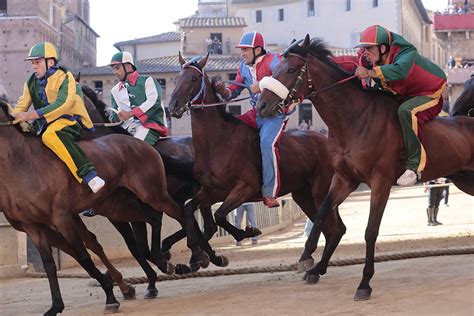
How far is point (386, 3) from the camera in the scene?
8738 cm

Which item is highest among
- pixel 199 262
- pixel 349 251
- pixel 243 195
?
pixel 243 195

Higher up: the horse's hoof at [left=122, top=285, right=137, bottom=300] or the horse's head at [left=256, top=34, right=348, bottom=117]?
the horse's head at [left=256, top=34, right=348, bottom=117]

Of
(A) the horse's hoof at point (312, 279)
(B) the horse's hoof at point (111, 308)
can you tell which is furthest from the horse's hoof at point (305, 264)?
(B) the horse's hoof at point (111, 308)

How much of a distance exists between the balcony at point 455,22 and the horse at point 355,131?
6650cm

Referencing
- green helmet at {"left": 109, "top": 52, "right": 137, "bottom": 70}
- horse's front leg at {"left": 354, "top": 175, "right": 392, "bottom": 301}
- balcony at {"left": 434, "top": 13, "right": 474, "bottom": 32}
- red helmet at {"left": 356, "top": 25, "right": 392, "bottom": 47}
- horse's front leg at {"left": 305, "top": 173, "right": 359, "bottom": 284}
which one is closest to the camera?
horse's front leg at {"left": 354, "top": 175, "right": 392, "bottom": 301}

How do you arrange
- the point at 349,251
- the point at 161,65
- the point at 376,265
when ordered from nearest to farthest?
the point at 376,265 → the point at 349,251 → the point at 161,65

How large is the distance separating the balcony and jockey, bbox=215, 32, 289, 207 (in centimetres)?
6507

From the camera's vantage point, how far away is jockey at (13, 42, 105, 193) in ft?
36.0

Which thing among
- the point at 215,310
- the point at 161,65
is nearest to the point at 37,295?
the point at 215,310

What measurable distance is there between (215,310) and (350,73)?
9.95 feet

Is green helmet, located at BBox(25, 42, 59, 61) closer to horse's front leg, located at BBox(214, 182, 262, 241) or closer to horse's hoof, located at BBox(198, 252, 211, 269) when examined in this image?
horse's front leg, located at BBox(214, 182, 262, 241)

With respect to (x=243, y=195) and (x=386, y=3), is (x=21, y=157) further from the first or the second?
(x=386, y=3)

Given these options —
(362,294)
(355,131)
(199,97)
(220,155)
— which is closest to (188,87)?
(199,97)

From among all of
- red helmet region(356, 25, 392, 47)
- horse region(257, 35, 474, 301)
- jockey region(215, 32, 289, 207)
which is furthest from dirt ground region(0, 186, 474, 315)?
red helmet region(356, 25, 392, 47)
